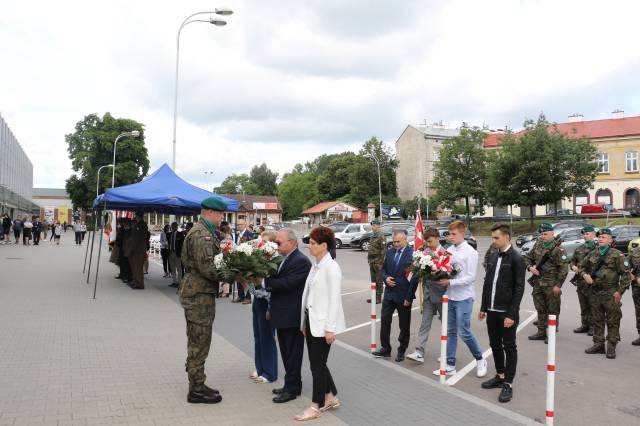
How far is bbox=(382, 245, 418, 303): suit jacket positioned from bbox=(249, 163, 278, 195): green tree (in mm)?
136909

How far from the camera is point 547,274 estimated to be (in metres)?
8.42

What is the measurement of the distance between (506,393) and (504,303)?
96 cm

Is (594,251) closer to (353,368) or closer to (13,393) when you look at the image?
(353,368)

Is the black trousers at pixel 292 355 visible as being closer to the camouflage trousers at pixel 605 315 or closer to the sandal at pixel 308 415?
the sandal at pixel 308 415

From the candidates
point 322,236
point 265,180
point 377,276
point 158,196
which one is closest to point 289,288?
point 322,236

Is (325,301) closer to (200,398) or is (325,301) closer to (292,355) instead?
(292,355)

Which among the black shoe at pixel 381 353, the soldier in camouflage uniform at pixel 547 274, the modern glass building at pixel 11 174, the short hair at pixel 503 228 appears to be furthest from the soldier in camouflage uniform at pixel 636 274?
the modern glass building at pixel 11 174

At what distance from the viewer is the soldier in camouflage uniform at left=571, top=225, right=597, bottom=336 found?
8477mm

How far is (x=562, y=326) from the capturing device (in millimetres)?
9820

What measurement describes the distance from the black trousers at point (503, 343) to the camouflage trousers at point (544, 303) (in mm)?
2815

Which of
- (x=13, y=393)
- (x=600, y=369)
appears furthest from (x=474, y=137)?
(x=13, y=393)

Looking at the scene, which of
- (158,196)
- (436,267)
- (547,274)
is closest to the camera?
(436,267)

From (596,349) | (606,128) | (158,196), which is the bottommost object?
(596,349)

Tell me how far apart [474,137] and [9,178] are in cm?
4549
